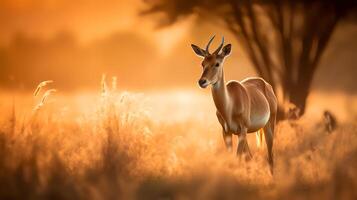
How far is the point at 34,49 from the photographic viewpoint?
1119 inches

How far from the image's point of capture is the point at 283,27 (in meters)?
17.6

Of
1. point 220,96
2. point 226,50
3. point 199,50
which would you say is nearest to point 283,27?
point 199,50

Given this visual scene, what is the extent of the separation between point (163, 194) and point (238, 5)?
9739 mm

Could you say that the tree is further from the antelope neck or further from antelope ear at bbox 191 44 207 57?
the antelope neck

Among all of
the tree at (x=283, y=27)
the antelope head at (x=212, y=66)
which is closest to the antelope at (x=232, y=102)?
the antelope head at (x=212, y=66)

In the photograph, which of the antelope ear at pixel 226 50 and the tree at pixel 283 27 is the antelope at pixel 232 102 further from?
the tree at pixel 283 27

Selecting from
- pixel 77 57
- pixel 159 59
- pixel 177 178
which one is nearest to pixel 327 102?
pixel 159 59

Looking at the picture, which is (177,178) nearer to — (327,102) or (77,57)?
(327,102)

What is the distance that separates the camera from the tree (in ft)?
57.3

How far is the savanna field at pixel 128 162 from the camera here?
304 inches

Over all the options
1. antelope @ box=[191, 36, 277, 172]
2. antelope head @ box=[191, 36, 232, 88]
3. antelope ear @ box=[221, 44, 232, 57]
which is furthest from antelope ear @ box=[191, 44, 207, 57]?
antelope ear @ box=[221, 44, 232, 57]

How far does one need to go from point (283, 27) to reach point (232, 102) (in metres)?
7.71

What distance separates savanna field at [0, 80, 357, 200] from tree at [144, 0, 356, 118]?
6.65m

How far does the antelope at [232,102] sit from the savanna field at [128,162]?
459 mm
